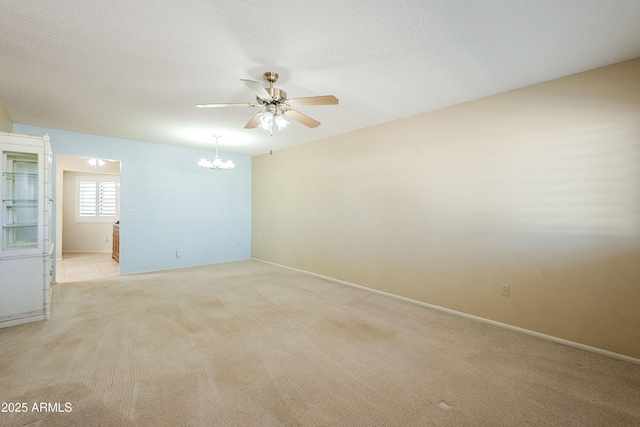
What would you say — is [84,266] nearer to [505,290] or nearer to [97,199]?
[97,199]

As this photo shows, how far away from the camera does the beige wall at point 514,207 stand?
237 centimetres

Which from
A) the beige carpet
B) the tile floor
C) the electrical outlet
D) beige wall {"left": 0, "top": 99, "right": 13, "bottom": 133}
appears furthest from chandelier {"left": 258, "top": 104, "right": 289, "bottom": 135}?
the tile floor

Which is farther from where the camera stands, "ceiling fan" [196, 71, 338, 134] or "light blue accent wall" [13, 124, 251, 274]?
"light blue accent wall" [13, 124, 251, 274]

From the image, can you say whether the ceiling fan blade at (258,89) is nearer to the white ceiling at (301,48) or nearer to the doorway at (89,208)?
the white ceiling at (301,48)

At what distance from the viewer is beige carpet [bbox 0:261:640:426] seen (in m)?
1.69

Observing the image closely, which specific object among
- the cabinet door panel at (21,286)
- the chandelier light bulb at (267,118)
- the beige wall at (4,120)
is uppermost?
the beige wall at (4,120)

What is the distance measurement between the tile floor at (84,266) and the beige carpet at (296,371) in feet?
6.38

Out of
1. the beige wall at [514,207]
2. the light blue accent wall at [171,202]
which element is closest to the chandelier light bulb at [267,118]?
the beige wall at [514,207]

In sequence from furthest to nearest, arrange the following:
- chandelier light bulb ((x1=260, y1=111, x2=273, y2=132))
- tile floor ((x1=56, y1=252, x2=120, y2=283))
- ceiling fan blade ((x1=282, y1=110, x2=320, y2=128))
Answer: tile floor ((x1=56, y1=252, x2=120, y2=283)) → ceiling fan blade ((x1=282, y1=110, x2=320, y2=128)) → chandelier light bulb ((x1=260, y1=111, x2=273, y2=132))

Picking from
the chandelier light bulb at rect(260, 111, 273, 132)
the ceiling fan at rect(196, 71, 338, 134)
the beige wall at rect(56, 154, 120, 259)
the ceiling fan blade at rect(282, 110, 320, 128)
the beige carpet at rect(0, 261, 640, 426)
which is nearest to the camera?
the beige carpet at rect(0, 261, 640, 426)

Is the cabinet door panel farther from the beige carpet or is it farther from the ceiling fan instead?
the ceiling fan

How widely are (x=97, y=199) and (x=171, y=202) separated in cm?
396

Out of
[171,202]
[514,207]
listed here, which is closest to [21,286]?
[171,202]

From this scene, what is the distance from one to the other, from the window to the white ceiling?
528cm
